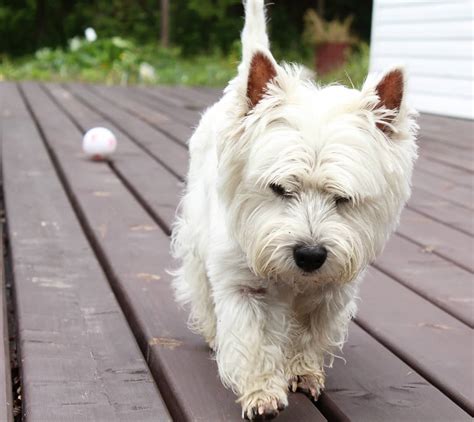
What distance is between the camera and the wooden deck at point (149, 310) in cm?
224

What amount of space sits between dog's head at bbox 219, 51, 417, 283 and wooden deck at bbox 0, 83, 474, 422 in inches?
17.5

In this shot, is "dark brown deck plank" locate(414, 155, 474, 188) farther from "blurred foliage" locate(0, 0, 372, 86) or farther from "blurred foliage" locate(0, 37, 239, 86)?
"blurred foliage" locate(0, 0, 372, 86)

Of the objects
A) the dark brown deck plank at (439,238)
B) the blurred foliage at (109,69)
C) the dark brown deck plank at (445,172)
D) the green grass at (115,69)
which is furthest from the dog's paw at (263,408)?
the blurred foliage at (109,69)

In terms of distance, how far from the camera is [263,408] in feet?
6.79

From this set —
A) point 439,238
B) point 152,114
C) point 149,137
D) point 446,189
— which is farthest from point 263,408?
point 152,114

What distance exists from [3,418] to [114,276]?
1205 mm

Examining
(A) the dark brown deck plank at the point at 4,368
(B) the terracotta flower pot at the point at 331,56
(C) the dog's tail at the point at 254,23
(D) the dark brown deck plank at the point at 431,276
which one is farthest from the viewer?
(B) the terracotta flower pot at the point at 331,56

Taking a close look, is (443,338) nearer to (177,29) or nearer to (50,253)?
(50,253)

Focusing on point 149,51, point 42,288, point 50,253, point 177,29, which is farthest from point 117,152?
point 177,29

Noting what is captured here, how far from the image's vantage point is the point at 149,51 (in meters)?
16.7

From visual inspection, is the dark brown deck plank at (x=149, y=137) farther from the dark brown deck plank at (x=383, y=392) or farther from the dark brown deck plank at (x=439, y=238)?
the dark brown deck plank at (x=383, y=392)

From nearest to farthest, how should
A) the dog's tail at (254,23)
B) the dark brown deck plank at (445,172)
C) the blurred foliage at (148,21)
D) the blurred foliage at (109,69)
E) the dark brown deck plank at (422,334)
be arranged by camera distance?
the dark brown deck plank at (422,334), the dog's tail at (254,23), the dark brown deck plank at (445,172), the blurred foliage at (109,69), the blurred foliage at (148,21)

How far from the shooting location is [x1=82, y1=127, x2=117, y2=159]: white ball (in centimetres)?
548

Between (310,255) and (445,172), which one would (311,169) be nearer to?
(310,255)
